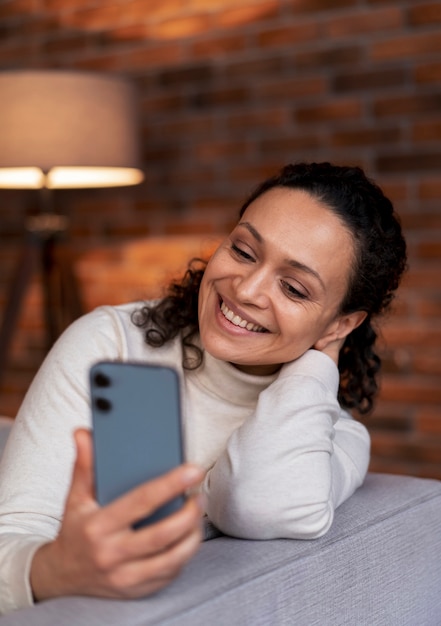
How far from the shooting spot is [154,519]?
2.94 ft

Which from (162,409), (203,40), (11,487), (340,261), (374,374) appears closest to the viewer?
(162,409)

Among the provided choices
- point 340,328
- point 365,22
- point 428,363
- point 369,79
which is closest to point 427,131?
point 369,79

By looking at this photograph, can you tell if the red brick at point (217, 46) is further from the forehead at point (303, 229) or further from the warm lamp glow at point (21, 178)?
the forehead at point (303, 229)

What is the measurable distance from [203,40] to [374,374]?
186 cm

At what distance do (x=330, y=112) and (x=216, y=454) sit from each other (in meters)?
1.76

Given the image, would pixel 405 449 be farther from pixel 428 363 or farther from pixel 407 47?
pixel 407 47

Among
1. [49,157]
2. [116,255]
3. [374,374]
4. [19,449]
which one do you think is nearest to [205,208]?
[116,255]

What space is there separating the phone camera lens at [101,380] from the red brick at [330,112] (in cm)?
215

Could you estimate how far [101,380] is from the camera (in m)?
0.90

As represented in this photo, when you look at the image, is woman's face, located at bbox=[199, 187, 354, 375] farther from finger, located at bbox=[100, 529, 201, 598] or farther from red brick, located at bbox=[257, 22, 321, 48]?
red brick, located at bbox=[257, 22, 321, 48]

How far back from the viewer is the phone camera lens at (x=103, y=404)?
896 millimetres

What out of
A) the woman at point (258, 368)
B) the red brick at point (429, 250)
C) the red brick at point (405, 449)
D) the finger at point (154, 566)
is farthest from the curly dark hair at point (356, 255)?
the red brick at point (405, 449)

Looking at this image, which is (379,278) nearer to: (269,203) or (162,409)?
(269,203)

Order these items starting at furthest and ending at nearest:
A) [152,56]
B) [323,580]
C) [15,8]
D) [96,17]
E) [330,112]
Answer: [15,8] < [96,17] < [152,56] < [330,112] < [323,580]
